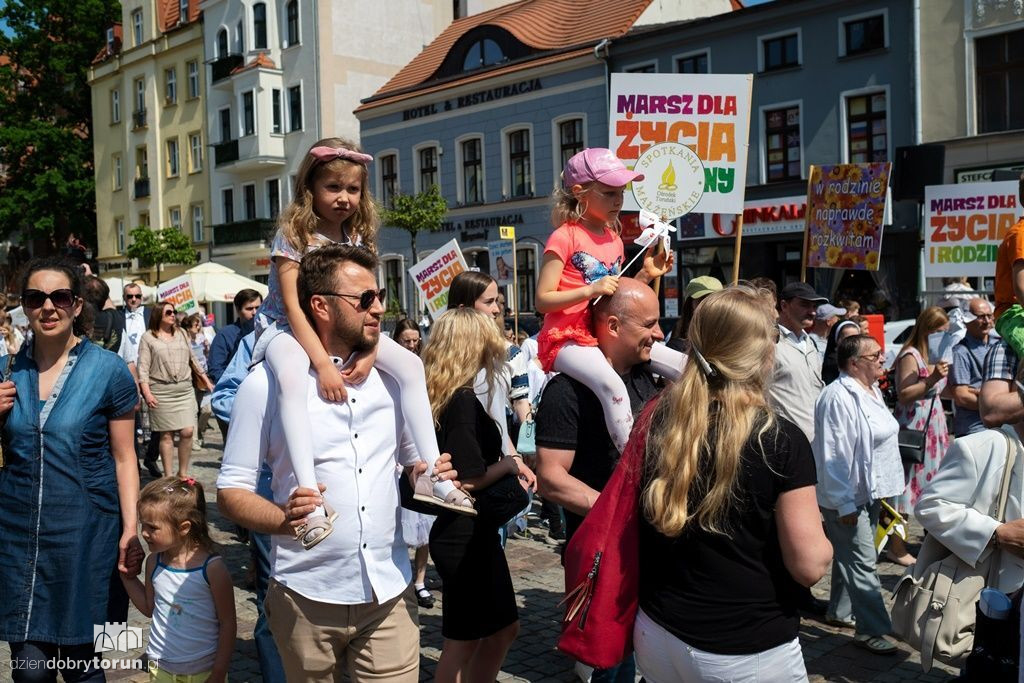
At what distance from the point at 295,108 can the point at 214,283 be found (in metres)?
17.5

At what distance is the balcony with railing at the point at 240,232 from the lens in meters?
37.2

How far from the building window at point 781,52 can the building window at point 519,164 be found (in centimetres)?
797

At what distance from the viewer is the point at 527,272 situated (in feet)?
95.7

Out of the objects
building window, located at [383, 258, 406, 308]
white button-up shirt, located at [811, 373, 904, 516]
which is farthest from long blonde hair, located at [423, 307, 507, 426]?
building window, located at [383, 258, 406, 308]

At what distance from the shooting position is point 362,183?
3.58 meters

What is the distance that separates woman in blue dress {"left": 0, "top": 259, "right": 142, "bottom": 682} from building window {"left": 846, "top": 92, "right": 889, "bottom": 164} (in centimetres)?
2159

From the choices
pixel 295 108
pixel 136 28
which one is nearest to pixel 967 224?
pixel 295 108

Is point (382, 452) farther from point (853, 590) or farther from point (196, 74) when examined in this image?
point (196, 74)

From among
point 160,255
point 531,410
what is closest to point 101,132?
point 160,255

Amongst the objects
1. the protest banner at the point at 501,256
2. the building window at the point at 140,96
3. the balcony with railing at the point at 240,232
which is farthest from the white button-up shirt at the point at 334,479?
the building window at the point at 140,96

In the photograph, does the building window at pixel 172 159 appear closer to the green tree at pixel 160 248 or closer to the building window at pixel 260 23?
the green tree at pixel 160 248

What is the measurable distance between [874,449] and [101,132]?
4690cm

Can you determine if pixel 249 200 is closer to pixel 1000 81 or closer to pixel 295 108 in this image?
pixel 295 108

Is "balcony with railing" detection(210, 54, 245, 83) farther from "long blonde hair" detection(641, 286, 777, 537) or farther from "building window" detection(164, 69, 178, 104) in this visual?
"long blonde hair" detection(641, 286, 777, 537)
